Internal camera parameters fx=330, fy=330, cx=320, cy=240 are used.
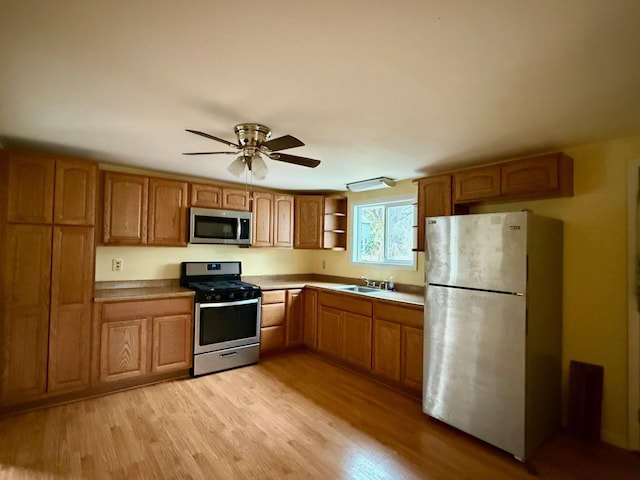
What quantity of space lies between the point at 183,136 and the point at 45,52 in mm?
1095

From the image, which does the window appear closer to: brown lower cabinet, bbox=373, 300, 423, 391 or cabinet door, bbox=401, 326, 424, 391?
brown lower cabinet, bbox=373, 300, 423, 391

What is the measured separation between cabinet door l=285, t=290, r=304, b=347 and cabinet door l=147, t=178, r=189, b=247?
1501 millimetres

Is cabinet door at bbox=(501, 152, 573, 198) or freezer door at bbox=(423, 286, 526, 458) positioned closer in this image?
freezer door at bbox=(423, 286, 526, 458)

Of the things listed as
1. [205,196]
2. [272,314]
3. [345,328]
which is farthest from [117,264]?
[345,328]

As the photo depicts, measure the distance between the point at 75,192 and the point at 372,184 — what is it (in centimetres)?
299

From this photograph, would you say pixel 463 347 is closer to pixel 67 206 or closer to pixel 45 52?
pixel 45 52

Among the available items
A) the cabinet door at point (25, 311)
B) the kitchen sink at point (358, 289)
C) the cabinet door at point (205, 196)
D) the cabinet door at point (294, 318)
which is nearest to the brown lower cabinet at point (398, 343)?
the kitchen sink at point (358, 289)

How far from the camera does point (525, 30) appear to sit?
4.14 ft

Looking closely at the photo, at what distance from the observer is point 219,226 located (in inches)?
156

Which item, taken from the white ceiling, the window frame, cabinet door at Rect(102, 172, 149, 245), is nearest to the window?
the window frame

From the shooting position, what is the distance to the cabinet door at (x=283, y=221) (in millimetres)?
4492

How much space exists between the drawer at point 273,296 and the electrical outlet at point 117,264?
159cm

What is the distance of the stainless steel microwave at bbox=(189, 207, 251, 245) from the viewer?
375 centimetres

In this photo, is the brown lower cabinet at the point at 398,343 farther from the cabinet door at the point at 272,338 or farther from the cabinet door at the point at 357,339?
the cabinet door at the point at 272,338
